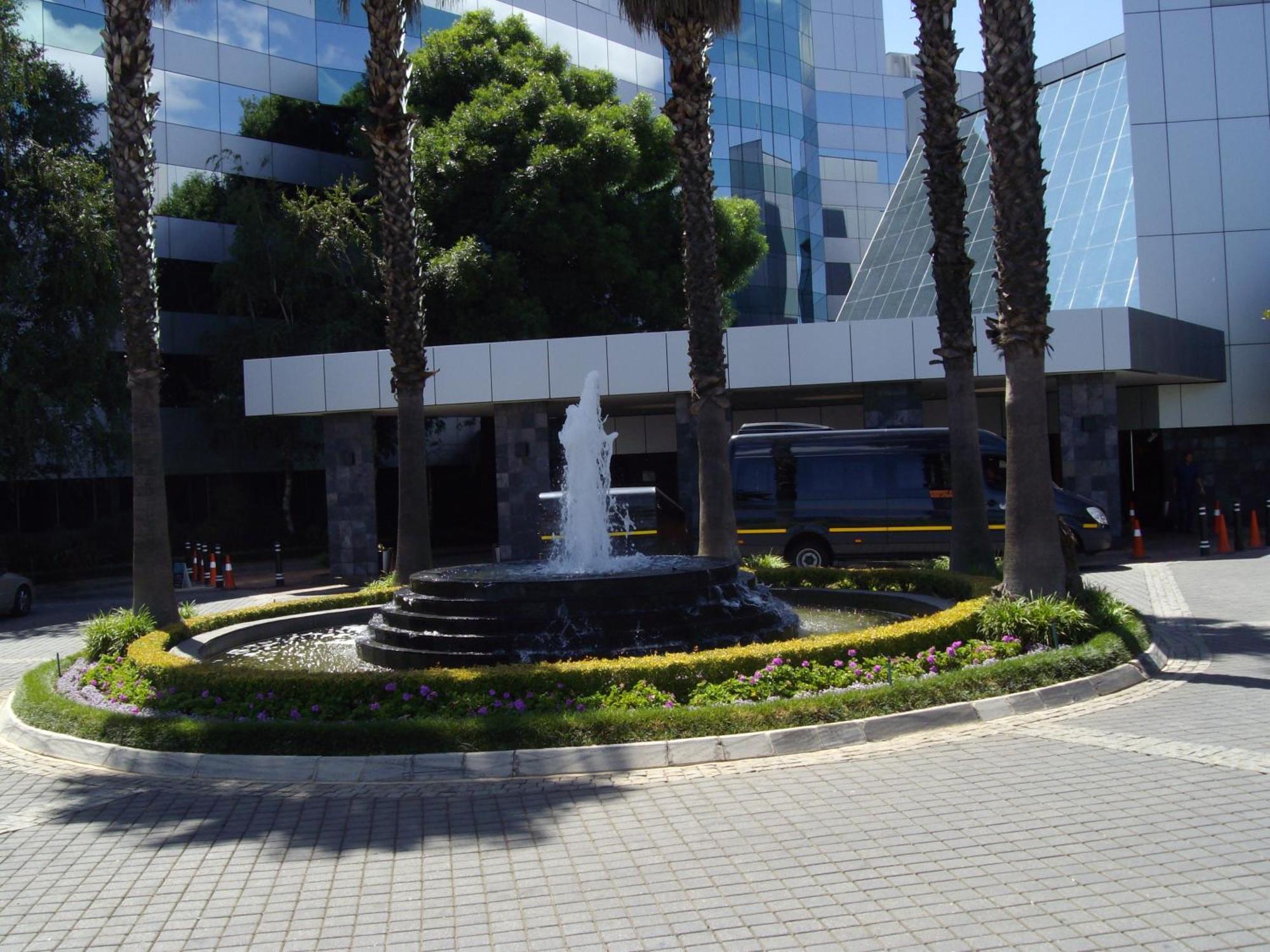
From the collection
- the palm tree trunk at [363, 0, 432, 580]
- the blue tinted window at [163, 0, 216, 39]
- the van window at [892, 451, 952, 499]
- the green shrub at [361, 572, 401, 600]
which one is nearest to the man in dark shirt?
the van window at [892, 451, 952, 499]

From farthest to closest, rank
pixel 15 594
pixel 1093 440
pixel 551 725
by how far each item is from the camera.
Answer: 1. pixel 1093 440
2. pixel 15 594
3. pixel 551 725

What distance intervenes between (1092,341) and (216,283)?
84.4 feet

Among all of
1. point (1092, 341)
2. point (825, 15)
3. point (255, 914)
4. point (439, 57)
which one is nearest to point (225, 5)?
point (439, 57)

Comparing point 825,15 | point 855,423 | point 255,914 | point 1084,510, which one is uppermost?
point 825,15

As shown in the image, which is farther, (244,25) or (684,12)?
(244,25)

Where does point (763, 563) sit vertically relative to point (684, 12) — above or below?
below

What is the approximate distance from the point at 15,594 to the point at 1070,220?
27022mm

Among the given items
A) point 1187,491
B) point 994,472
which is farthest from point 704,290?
point 1187,491

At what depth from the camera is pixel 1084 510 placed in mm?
21422

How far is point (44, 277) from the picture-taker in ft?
91.2

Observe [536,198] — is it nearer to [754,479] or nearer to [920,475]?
[754,479]

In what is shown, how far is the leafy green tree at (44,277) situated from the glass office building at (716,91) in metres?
5.15

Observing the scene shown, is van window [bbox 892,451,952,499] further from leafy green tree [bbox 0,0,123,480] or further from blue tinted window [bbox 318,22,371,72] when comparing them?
blue tinted window [bbox 318,22,371,72]

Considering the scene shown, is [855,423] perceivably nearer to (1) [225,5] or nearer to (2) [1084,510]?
(2) [1084,510]
